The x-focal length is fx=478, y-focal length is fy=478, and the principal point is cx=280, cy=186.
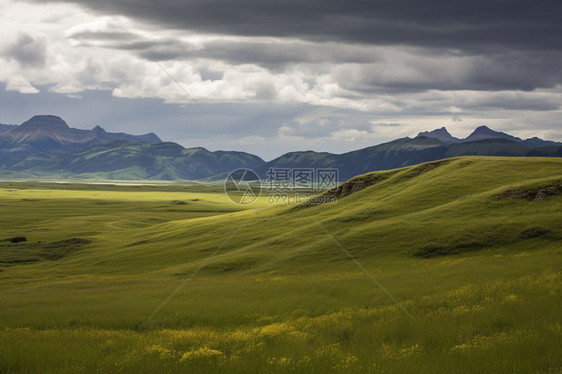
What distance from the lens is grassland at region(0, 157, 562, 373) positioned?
644 inches

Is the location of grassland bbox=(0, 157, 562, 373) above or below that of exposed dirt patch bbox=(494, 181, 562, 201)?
below

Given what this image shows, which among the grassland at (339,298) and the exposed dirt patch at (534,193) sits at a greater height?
the exposed dirt patch at (534,193)

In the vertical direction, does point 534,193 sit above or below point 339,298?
above

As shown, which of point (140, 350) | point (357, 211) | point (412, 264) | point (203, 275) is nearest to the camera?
point (140, 350)

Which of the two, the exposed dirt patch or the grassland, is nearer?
the grassland

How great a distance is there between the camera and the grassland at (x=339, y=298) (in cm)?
1636

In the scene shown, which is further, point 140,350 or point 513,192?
point 513,192

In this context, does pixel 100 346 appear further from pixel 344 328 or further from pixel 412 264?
pixel 412 264

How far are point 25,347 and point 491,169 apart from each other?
255 ft

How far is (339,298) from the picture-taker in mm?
28953

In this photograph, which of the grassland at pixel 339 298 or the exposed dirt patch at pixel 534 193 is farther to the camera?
the exposed dirt patch at pixel 534 193

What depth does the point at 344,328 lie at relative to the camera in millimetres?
20312

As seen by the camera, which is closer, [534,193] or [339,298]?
[339,298]

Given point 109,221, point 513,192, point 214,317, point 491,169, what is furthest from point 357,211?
point 109,221
